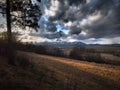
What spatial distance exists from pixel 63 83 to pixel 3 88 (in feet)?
A: 16.5

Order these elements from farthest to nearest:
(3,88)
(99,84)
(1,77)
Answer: (99,84)
(1,77)
(3,88)

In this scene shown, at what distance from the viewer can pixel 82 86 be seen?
43.4ft

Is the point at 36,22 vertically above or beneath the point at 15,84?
above

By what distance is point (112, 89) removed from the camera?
13.4m

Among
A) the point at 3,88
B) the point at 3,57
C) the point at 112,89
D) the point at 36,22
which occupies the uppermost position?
the point at 36,22

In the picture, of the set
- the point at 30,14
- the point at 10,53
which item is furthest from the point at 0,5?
the point at 10,53

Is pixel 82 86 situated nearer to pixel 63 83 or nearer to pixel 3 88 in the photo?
pixel 63 83

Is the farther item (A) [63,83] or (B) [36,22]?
(B) [36,22]

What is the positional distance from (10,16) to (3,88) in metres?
7.70

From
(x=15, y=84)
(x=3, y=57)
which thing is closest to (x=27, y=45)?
(x=3, y=57)

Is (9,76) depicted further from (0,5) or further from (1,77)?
(0,5)

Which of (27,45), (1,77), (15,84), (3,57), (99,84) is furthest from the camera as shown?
(27,45)

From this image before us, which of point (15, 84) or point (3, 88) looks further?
point (15, 84)

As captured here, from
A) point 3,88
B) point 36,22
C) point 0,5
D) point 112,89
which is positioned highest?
point 0,5
